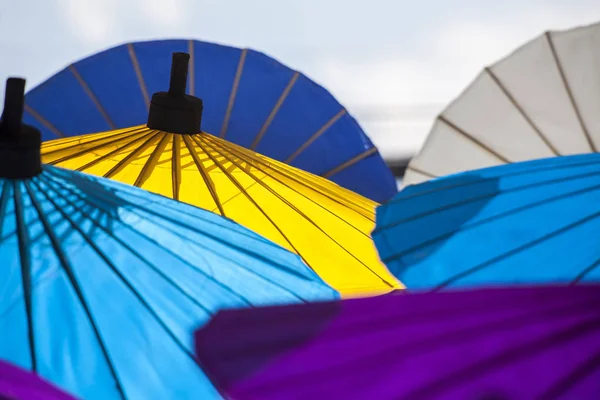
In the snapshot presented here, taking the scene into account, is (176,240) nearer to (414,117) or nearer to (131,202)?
(131,202)

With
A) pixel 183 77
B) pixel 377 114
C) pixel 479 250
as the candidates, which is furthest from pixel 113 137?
pixel 377 114

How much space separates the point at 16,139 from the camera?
160 cm

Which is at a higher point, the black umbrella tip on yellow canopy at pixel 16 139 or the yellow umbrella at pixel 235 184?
the black umbrella tip on yellow canopy at pixel 16 139

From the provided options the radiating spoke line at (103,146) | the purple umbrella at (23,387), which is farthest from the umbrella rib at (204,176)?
the purple umbrella at (23,387)

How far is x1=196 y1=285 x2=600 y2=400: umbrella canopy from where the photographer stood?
1070 millimetres

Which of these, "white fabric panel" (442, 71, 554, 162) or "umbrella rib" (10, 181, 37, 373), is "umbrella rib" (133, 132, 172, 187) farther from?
"white fabric panel" (442, 71, 554, 162)

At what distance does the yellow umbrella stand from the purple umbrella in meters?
1.12

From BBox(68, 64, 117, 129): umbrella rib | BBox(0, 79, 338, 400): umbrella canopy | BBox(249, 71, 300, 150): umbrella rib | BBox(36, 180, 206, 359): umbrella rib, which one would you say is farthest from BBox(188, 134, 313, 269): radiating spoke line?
BBox(68, 64, 117, 129): umbrella rib

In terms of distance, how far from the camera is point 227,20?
18.1 feet

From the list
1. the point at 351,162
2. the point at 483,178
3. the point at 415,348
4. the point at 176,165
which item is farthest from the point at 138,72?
the point at 415,348

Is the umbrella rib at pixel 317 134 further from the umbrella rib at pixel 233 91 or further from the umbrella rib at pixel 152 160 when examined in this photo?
the umbrella rib at pixel 152 160

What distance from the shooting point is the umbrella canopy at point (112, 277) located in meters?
1.33

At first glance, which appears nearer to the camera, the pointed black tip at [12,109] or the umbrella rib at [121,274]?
the umbrella rib at [121,274]

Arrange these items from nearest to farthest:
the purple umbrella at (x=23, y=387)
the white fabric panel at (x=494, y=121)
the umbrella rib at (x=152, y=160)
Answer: the purple umbrella at (x=23, y=387)
the umbrella rib at (x=152, y=160)
the white fabric panel at (x=494, y=121)
